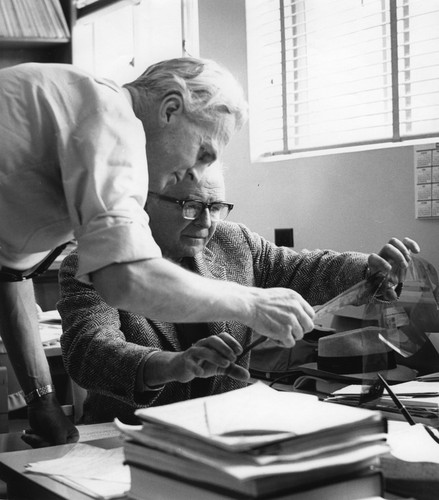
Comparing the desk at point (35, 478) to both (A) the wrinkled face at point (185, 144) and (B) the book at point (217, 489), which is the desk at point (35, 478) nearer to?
(B) the book at point (217, 489)

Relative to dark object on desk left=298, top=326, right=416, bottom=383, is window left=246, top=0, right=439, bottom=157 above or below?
above

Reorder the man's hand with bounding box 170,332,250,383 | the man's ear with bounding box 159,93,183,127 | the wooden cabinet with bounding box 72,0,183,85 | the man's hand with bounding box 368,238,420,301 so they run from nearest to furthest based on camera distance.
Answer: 1. the man's hand with bounding box 170,332,250,383
2. the man's ear with bounding box 159,93,183,127
3. the man's hand with bounding box 368,238,420,301
4. the wooden cabinet with bounding box 72,0,183,85

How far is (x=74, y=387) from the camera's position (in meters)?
2.52

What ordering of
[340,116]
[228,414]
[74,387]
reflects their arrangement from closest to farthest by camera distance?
[228,414] → [74,387] → [340,116]

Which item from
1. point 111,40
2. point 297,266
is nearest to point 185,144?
point 297,266

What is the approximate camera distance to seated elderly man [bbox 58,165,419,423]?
145 centimetres

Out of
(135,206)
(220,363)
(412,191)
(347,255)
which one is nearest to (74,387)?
(347,255)

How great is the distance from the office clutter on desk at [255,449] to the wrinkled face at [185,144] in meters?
0.53

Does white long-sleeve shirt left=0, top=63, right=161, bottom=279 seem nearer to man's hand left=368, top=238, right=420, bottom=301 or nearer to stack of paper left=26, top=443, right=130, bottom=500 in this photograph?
stack of paper left=26, top=443, right=130, bottom=500

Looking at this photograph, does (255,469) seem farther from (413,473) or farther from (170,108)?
(170,108)

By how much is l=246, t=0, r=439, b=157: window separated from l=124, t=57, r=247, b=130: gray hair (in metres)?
1.51

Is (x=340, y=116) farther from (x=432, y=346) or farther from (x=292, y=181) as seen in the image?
(x=432, y=346)

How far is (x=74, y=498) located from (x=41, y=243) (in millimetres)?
406

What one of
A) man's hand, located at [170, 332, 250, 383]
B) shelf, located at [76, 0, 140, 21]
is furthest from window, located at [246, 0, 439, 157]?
man's hand, located at [170, 332, 250, 383]
